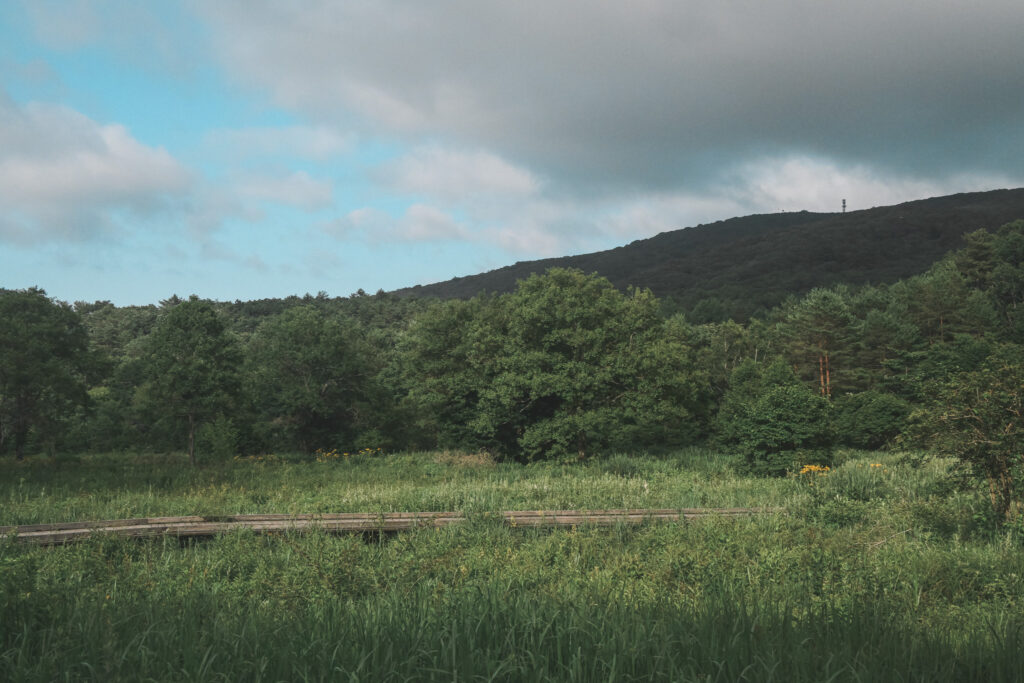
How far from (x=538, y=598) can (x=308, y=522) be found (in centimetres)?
590

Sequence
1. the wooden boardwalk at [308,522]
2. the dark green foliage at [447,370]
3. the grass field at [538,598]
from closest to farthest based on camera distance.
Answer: the grass field at [538,598], the wooden boardwalk at [308,522], the dark green foliage at [447,370]

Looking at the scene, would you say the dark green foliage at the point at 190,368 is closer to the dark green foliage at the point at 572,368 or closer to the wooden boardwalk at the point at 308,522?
the dark green foliage at the point at 572,368

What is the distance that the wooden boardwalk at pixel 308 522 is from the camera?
889cm

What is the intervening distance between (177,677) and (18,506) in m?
12.3

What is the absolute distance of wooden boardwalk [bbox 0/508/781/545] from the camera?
8.89m

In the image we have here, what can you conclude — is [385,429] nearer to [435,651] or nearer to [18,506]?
[18,506]

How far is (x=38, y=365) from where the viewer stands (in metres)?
33.3

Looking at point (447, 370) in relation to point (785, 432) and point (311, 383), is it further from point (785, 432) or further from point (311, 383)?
point (785, 432)

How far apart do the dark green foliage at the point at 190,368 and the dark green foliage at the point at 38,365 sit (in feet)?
11.9

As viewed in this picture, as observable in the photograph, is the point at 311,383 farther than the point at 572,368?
Yes

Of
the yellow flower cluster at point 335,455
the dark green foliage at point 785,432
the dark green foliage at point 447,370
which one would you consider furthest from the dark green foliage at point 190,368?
the dark green foliage at point 785,432

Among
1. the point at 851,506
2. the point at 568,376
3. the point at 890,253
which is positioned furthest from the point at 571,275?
the point at 890,253

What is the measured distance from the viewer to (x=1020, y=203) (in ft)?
640

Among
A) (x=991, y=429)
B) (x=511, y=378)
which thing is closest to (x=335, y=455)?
(x=511, y=378)
